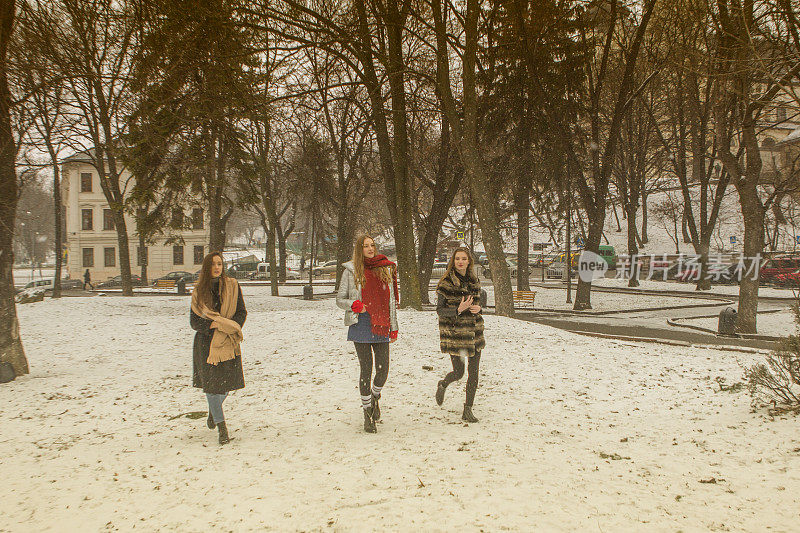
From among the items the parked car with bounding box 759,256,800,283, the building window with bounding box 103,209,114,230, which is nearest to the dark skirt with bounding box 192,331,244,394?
the parked car with bounding box 759,256,800,283

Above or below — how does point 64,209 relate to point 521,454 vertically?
above

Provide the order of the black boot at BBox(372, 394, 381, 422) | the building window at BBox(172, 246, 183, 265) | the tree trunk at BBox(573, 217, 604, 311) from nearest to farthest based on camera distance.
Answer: the black boot at BBox(372, 394, 381, 422)
the tree trunk at BBox(573, 217, 604, 311)
the building window at BBox(172, 246, 183, 265)

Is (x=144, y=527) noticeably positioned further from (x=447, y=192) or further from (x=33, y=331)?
(x=447, y=192)

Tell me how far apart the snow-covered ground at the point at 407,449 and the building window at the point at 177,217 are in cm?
834

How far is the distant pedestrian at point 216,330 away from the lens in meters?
5.60

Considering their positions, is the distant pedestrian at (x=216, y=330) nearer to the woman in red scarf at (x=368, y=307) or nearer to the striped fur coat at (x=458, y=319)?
the woman in red scarf at (x=368, y=307)

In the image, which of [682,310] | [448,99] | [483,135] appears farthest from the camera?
[682,310]

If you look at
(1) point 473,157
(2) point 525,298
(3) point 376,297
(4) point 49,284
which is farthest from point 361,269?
(4) point 49,284

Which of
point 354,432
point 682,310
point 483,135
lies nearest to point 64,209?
point 483,135

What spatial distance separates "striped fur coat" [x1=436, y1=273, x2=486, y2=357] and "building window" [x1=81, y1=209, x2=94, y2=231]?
58073mm

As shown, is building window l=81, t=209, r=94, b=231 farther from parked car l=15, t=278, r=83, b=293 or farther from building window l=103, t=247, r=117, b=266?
parked car l=15, t=278, r=83, b=293

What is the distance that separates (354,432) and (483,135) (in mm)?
13836

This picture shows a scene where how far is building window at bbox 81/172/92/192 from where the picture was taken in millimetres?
55097

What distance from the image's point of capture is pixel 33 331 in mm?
14094
